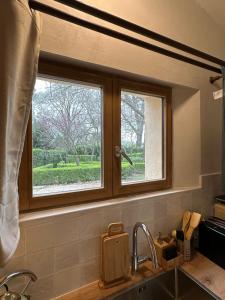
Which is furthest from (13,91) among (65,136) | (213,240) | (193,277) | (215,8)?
(215,8)

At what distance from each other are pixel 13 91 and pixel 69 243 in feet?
2.60

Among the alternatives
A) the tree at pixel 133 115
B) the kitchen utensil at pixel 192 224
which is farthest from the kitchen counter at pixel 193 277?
the tree at pixel 133 115

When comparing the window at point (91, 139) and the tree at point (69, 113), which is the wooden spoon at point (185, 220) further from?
the tree at point (69, 113)

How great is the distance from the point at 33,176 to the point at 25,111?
1.60 feet

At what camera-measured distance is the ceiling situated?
1.57m

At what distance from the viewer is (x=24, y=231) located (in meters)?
0.96

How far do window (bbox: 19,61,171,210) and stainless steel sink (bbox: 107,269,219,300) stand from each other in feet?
1.69

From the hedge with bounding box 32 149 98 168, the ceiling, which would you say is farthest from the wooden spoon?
the ceiling

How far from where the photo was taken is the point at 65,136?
47.9 inches

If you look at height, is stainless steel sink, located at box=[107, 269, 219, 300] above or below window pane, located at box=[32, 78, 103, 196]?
below

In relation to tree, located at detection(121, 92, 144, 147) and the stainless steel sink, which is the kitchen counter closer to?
the stainless steel sink

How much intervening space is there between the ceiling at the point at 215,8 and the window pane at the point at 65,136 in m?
1.10

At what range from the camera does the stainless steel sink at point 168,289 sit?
1.13 m

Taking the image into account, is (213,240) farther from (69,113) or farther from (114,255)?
(69,113)
